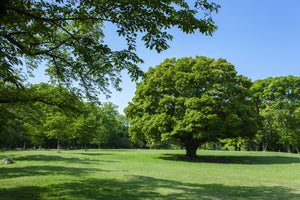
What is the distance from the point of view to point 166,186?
9688 millimetres

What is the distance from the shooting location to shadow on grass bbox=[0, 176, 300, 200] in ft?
25.0

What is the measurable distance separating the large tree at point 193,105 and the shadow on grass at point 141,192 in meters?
12.1

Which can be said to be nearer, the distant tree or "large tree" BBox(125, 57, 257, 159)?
"large tree" BBox(125, 57, 257, 159)

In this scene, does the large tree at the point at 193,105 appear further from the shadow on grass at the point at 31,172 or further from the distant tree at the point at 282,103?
the distant tree at the point at 282,103

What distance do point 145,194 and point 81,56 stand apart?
5745mm

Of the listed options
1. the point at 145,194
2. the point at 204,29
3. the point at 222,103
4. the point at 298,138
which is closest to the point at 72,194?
the point at 145,194

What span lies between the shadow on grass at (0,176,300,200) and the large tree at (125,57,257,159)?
1211cm

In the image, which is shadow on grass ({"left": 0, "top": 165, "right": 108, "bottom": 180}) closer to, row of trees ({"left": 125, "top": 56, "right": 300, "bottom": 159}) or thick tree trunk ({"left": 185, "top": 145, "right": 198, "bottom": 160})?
row of trees ({"left": 125, "top": 56, "right": 300, "bottom": 159})

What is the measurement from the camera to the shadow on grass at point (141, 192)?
7621 millimetres

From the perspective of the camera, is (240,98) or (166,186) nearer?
(166,186)

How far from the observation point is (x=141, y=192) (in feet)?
27.7

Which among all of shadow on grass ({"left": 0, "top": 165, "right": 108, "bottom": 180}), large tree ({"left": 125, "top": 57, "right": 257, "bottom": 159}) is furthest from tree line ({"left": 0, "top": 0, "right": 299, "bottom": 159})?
shadow on grass ({"left": 0, "top": 165, "right": 108, "bottom": 180})

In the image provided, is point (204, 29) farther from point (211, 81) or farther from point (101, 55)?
point (211, 81)

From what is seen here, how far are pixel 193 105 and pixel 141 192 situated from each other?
1510 cm
